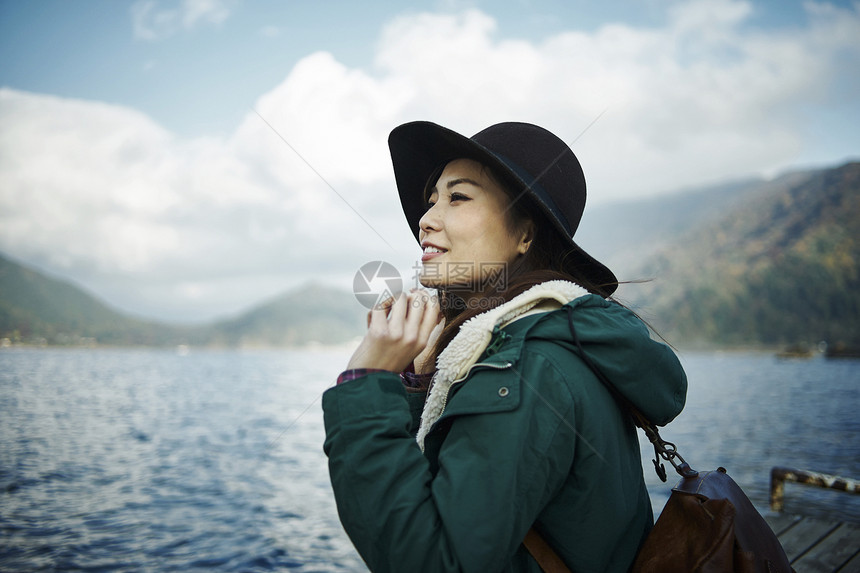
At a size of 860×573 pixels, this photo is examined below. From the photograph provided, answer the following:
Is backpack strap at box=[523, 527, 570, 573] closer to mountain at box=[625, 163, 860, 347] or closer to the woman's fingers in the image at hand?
the woman's fingers

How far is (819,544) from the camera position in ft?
15.1

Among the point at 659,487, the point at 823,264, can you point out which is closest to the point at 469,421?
the point at 659,487

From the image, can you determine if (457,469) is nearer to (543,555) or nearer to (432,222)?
(543,555)

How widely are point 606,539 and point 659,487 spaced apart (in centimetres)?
1686

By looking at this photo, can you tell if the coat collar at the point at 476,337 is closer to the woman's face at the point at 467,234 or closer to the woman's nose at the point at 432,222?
the woman's face at the point at 467,234

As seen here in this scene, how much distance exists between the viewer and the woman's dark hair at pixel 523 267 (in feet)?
6.19

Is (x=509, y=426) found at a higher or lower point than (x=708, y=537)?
higher

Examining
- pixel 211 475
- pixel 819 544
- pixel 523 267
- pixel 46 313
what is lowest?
pixel 211 475

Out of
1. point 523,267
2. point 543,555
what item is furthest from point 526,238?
point 543,555

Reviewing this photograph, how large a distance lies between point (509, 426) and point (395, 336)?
1.34 ft

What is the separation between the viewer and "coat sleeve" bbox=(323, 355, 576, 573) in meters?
1.23

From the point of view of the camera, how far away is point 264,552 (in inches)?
466

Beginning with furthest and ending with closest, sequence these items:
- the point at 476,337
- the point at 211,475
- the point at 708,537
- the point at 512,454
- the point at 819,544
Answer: the point at 211,475 → the point at 819,544 → the point at 476,337 → the point at 708,537 → the point at 512,454

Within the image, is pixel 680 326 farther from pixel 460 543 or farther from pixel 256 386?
pixel 460 543
